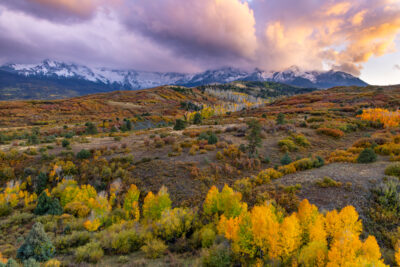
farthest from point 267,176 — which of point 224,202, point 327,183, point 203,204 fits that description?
point 203,204

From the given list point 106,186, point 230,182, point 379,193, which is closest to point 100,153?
point 106,186

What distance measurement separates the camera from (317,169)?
43.0 ft

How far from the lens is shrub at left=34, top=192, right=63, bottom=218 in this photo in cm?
1095

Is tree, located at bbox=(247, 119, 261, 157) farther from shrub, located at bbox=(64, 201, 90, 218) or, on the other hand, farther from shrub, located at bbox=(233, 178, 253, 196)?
shrub, located at bbox=(64, 201, 90, 218)

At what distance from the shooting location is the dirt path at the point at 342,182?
8.68 m

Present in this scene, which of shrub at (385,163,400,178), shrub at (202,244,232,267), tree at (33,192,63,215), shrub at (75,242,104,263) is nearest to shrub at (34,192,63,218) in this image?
tree at (33,192,63,215)

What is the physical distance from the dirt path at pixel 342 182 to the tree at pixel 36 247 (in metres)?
11.6

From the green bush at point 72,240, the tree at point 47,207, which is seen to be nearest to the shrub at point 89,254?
the green bush at point 72,240

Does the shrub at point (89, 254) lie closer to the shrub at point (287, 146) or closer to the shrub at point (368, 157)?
the shrub at point (368, 157)

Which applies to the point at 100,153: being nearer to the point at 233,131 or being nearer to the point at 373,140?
the point at 233,131

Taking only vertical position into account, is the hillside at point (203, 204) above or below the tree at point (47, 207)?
above

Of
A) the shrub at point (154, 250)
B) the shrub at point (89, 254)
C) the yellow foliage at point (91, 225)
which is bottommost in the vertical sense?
the yellow foliage at point (91, 225)

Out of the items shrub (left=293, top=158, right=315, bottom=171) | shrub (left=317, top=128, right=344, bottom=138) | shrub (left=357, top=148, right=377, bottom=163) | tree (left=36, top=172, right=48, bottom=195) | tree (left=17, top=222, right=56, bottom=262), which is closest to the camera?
tree (left=17, top=222, right=56, bottom=262)

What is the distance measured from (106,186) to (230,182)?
385 inches
